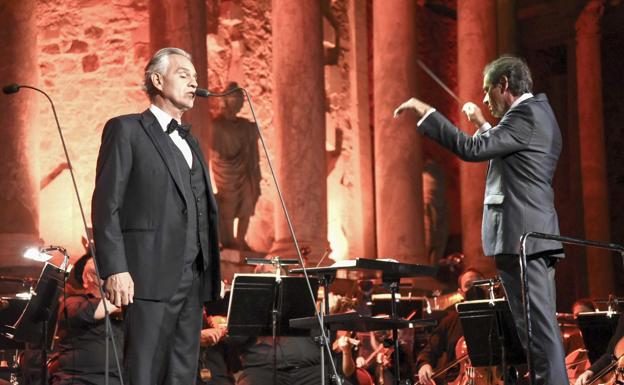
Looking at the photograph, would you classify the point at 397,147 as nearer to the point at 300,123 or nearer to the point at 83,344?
the point at 300,123

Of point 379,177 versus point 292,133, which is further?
point 379,177

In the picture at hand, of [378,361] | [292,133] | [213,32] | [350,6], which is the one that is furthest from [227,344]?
[350,6]

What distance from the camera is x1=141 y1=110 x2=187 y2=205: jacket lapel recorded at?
5.21 meters

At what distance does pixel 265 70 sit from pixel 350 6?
2.61m

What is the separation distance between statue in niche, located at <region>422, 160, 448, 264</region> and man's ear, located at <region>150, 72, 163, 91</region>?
14.4m

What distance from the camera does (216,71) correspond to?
56.0 ft

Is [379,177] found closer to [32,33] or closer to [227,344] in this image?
[32,33]

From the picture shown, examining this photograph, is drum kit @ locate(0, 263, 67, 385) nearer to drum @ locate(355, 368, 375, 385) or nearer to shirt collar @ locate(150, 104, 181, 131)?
shirt collar @ locate(150, 104, 181, 131)

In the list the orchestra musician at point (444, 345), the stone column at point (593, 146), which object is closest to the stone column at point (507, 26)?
the stone column at point (593, 146)

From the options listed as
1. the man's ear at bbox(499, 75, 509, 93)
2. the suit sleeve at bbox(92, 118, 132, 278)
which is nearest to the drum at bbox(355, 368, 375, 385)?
the man's ear at bbox(499, 75, 509, 93)

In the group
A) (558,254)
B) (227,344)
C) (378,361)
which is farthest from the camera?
(378,361)

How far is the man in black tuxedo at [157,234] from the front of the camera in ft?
16.4

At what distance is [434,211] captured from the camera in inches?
778

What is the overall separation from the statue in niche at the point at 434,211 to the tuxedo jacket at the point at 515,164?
13389 mm
